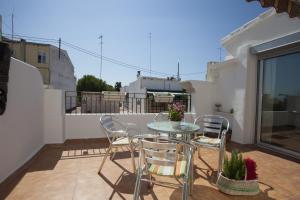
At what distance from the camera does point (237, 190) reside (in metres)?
2.47

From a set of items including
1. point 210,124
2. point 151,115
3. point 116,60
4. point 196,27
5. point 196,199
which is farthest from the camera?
point 116,60

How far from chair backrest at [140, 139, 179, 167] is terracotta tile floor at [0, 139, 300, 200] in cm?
79

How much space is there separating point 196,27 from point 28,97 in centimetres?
709

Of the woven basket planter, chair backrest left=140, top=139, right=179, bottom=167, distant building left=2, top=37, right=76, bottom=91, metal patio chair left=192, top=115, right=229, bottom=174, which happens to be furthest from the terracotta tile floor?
distant building left=2, top=37, right=76, bottom=91

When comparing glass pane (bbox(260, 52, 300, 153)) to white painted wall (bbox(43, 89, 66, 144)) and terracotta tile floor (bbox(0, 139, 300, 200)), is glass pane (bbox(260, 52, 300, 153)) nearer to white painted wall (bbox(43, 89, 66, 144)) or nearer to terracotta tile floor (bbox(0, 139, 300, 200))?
terracotta tile floor (bbox(0, 139, 300, 200))

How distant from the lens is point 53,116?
459cm

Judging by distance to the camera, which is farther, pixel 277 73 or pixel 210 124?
pixel 277 73

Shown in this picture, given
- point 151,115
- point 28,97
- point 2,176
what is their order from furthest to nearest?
point 151,115
point 28,97
point 2,176

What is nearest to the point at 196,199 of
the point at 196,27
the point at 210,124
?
the point at 210,124

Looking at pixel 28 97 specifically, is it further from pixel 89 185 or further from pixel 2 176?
pixel 89 185

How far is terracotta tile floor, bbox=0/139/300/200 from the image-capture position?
8.14 feet

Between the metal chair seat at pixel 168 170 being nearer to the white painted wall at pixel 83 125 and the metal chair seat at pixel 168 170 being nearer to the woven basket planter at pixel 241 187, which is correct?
the woven basket planter at pixel 241 187

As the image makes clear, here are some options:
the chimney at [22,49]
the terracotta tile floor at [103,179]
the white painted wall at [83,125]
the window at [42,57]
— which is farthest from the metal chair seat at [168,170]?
the chimney at [22,49]

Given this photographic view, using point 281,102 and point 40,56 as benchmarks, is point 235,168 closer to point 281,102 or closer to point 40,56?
point 281,102
